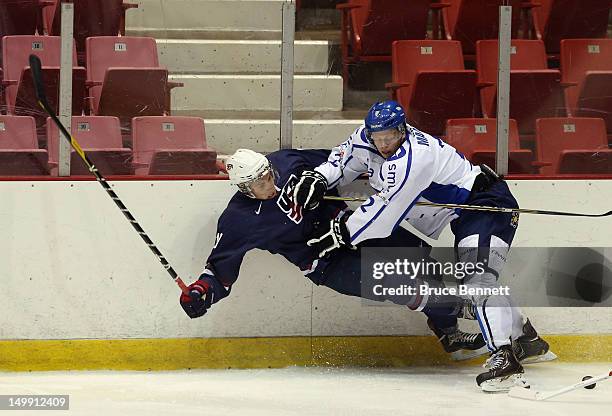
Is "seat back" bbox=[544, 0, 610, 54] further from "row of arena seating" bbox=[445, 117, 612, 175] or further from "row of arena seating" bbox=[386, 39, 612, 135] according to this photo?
"row of arena seating" bbox=[445, 117, 612, 175]

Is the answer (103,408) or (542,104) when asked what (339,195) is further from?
(103,408)

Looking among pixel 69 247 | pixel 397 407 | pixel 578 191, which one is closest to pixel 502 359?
pixel 397 407

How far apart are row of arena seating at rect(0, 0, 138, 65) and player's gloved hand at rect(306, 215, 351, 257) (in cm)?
114

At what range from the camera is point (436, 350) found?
4.87m

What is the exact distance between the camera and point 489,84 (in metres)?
4.82

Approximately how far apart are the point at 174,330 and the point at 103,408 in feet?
2.34

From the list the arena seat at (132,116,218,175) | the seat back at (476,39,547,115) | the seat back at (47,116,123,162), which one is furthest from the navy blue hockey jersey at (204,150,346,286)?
the seat back at (476,39,547,115)

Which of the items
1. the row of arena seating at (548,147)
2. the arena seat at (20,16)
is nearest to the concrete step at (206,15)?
the arena seat at (20,16)

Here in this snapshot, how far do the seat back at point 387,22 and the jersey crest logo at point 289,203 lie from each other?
694mm

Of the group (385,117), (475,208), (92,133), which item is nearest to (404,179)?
(385,117)

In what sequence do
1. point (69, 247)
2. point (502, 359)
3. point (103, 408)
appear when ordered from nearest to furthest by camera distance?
point (103, 408) < point (502, 359) < point (69, 247)

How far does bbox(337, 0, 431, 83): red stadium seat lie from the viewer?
474cm

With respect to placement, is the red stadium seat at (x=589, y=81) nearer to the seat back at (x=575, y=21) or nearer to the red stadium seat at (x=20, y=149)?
the seat back at (x=575, y=21)

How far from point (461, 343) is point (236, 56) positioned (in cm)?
149
